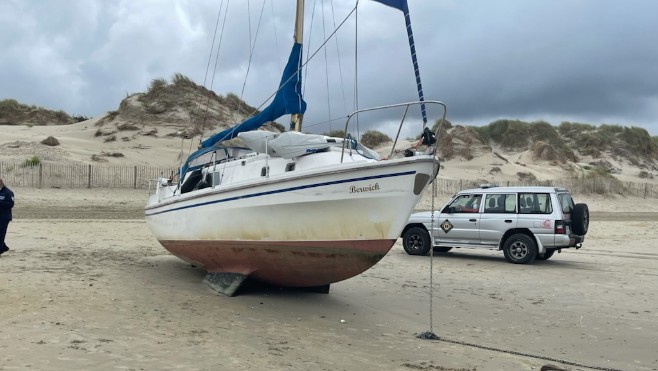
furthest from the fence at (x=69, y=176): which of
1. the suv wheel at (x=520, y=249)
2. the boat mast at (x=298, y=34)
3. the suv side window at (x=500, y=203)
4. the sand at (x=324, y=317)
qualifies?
the suv wheel at (x=520, y=249)

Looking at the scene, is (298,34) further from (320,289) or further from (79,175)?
(79,175)

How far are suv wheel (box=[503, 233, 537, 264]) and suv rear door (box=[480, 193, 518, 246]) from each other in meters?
0.28

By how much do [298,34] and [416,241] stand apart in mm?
7156

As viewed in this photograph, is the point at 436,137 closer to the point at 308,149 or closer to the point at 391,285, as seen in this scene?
the point at 308,149

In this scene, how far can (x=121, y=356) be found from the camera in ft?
17.3

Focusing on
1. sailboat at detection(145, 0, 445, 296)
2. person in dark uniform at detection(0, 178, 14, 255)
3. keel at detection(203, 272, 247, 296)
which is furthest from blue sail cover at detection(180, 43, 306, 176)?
person in dark uniform at detection(0, 178, 14, 255)

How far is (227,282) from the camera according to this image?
8.90m

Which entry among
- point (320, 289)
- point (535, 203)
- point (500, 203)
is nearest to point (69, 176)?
point (500, 203)

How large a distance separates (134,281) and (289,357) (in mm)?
4640

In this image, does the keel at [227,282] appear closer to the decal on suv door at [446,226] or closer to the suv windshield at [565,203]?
the decal on suv door at [446,226]

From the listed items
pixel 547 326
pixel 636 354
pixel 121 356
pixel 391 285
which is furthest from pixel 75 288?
pixel 636 354

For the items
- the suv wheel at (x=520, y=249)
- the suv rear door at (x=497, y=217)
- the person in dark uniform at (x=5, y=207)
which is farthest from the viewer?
the suv rear door at (x=497, y=217)

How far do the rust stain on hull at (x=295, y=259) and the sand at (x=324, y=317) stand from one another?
1.36 feet

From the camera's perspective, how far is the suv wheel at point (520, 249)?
43.9 feet
